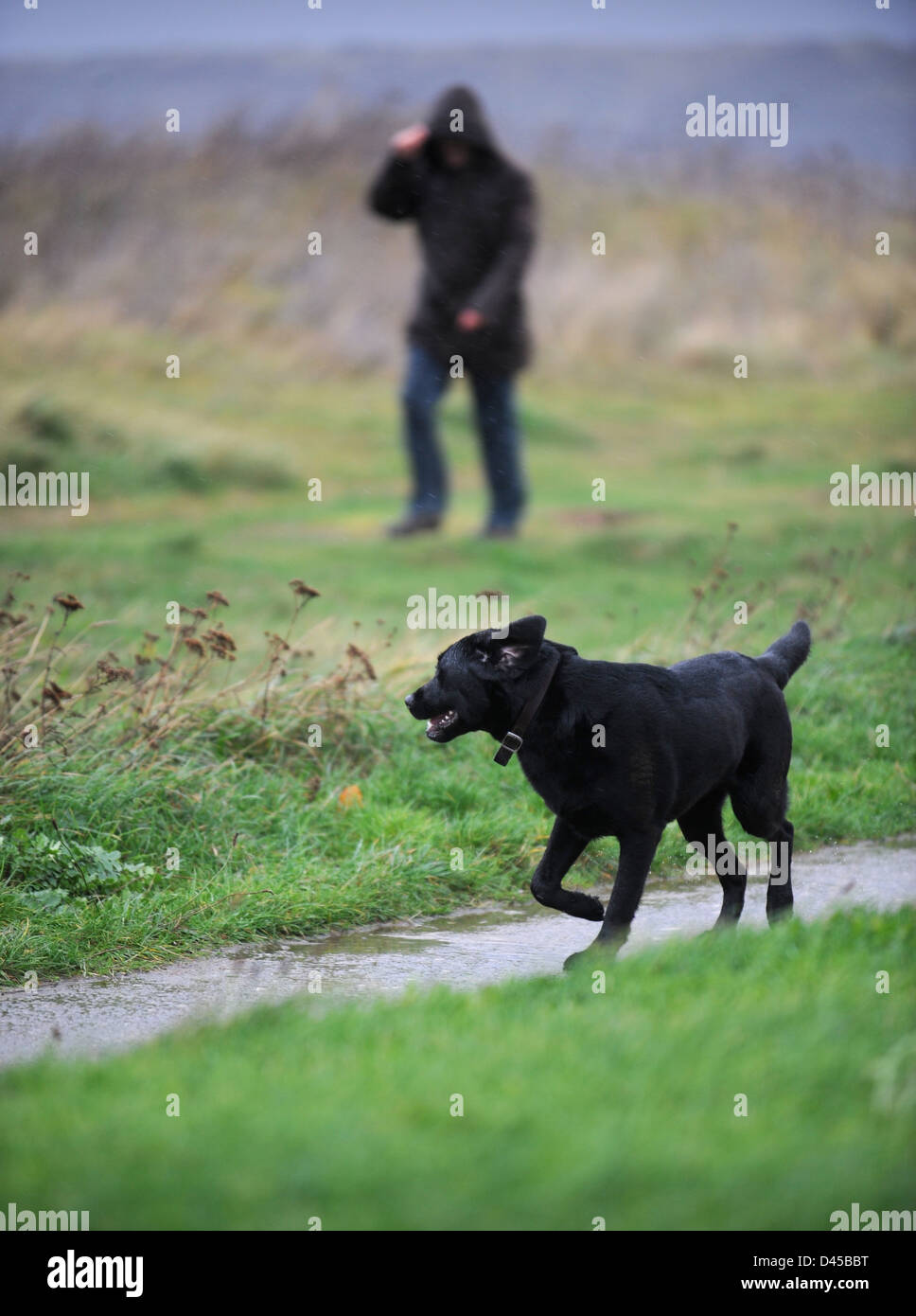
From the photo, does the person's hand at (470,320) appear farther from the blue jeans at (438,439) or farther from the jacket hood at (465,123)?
the jacket hood at (465,123)

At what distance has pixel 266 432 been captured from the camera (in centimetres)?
1736

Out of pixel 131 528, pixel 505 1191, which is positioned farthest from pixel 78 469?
pixel 505 1191

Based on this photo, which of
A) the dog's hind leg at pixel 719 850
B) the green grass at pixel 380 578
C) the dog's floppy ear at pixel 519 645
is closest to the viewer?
the dog's floppy ear at pixel 519 645

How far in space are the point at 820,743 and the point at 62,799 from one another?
363 cm

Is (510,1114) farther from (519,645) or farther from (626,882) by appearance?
(519,645)

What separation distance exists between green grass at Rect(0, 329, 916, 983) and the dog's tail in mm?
1158

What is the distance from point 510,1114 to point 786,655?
2.85 meters

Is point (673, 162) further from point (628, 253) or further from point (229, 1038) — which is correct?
point (229, 1038)

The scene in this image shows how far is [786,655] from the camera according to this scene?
5707mm

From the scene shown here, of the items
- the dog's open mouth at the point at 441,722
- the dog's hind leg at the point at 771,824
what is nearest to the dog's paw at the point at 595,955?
the dog's hind leg at the point at 771,824

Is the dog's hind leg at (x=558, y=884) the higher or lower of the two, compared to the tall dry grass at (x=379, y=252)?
lower

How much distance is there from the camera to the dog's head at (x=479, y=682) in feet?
16.5

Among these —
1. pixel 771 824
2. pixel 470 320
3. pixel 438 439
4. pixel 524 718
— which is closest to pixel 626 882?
pixel 524 718

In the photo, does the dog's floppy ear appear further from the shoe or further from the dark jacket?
the dark jacket
